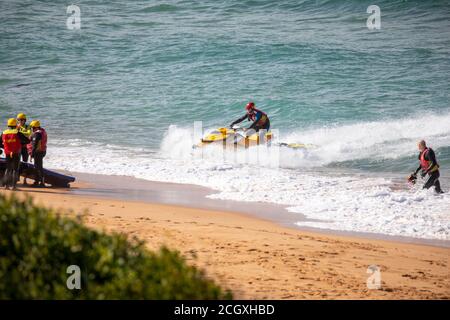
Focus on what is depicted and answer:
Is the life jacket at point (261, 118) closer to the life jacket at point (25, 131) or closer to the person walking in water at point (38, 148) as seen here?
the life jacket at point (25, 131)

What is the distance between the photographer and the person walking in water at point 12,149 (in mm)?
16359

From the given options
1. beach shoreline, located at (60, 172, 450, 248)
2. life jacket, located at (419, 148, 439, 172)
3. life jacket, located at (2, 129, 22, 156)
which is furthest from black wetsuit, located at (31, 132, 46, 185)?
life jacket, located at (419, 148, 439, 172)

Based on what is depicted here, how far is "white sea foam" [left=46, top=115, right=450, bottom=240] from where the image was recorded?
14898mm

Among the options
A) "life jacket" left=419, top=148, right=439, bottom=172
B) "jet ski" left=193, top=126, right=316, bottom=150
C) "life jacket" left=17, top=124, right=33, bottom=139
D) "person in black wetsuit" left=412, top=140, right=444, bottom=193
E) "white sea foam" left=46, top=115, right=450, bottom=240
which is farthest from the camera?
"jet ski" left=193, top=126, right=316, bottom=150

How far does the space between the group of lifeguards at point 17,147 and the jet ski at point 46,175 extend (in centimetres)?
13

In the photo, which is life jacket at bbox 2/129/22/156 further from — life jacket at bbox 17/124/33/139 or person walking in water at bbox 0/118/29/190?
life jacket at bbox 17/124/33/139

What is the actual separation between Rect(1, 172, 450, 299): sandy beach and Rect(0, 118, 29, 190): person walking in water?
2.20 meters

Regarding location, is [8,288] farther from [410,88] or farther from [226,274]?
[410,88]

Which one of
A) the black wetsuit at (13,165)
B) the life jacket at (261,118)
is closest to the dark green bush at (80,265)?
the black wetsuit at (13,165)

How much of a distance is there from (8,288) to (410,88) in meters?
26.6

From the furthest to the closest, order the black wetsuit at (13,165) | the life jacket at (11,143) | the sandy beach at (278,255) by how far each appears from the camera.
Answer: the black wetsuit at (13,165)
the life jacket at (11,143)
the sandy beach at (278,255)

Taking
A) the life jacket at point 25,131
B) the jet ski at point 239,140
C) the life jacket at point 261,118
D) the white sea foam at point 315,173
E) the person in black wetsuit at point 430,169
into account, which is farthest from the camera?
the jet ski at point 239,140

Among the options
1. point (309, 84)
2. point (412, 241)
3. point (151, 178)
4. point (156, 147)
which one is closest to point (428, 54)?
point (309, 84)

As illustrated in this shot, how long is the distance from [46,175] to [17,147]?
1.41 m
